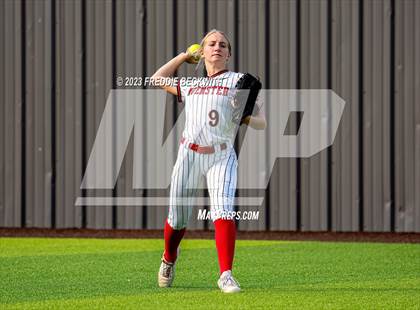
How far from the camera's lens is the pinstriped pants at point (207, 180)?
297 inches

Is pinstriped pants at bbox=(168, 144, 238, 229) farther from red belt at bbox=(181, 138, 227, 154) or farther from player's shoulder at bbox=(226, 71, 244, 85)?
player's shoulder at bbox=(226, 71, 244, 85)

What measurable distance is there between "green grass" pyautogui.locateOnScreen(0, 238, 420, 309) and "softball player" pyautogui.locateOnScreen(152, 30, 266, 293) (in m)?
0.47

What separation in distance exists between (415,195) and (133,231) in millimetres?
3281

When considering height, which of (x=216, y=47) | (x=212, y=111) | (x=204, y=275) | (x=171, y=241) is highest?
(x=216, y=47)

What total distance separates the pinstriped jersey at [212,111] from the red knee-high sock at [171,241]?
0.67 meters

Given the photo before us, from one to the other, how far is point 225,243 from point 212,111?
2.88 feet

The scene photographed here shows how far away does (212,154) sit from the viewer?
25.1ft

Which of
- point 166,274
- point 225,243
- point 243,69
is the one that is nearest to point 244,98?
point 225,243

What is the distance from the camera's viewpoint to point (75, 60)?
13.6m

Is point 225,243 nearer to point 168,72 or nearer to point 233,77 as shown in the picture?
point 233,77

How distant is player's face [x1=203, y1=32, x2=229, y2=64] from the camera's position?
25.1 ft

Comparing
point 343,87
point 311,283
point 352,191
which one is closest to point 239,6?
point 343,87

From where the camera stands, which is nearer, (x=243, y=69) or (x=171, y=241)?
(x=171, y=241)

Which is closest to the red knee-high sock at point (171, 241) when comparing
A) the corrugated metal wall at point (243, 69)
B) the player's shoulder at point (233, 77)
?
the player's shoulder at point (233, 77)
